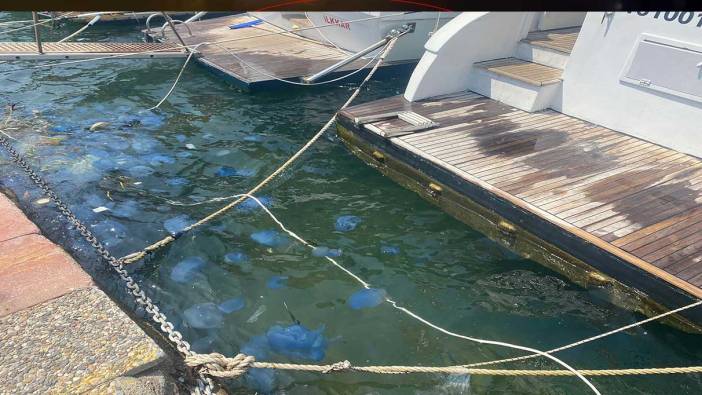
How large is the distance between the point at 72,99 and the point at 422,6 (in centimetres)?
1105

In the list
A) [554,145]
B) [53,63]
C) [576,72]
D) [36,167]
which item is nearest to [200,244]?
[36,167]

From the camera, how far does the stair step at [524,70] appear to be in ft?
28.2

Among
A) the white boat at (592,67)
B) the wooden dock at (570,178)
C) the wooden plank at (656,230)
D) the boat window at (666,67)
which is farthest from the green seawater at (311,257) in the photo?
the boat window at (666,67)

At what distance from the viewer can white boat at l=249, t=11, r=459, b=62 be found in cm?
1260

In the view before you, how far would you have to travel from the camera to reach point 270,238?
6668mm

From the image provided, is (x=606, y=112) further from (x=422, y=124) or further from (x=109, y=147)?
(x=109, y=147)

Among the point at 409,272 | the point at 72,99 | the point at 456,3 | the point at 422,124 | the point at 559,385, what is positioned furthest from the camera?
the point at 72,99

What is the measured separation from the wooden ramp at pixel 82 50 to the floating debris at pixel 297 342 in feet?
24.7

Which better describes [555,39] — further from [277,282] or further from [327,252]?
[277,282]

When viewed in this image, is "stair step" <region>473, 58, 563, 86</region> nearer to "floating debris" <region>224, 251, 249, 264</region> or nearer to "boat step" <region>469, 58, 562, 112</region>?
"boat step" <region>469, 58, 562, 112</region>

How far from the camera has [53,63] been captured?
1279 centimetres

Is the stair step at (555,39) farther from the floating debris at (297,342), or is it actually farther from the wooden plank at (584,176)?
the floating debris at (297,342)

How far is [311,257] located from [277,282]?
64 centimetres

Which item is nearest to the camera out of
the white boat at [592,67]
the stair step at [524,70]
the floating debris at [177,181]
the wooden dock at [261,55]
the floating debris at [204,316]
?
the floating debris at [204,316]
